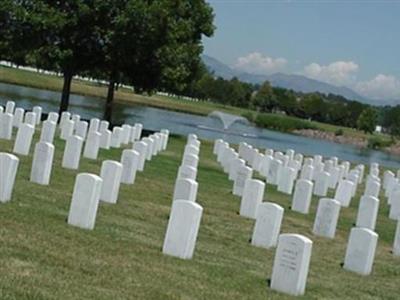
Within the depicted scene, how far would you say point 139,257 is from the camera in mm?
9375

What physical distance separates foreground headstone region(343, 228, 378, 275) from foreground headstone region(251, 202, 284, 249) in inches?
48.4

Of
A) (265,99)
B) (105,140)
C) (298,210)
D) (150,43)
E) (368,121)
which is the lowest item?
(298,210)

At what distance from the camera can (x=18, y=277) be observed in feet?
24.3

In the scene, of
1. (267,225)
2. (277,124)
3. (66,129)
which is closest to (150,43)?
(66,129)

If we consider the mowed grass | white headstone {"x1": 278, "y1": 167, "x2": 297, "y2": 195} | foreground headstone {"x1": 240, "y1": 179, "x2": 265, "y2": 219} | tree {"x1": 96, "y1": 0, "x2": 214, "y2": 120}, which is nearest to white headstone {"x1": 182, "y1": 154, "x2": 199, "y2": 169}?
the mowed grass

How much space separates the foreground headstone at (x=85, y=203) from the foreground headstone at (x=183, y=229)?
4.50ft

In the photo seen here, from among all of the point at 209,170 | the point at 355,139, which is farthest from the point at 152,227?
the point at 355,139

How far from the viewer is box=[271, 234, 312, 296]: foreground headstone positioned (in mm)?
9117

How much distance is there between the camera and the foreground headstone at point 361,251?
11359 mm

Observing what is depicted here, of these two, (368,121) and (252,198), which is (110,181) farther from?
(368,121)

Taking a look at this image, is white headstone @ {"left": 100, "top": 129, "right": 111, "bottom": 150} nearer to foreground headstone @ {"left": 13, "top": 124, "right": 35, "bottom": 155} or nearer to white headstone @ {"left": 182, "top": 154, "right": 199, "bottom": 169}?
white headstone @ {"left": 182, "top": 154, "right": 199, "bottom": 169}

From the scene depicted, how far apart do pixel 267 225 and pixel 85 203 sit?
10.2ft

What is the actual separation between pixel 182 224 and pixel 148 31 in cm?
2669

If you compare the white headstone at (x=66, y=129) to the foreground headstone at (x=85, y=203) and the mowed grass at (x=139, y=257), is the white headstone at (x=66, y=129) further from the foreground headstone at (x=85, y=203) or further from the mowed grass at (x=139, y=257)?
the foreground headstone at (x=85, y=203)
